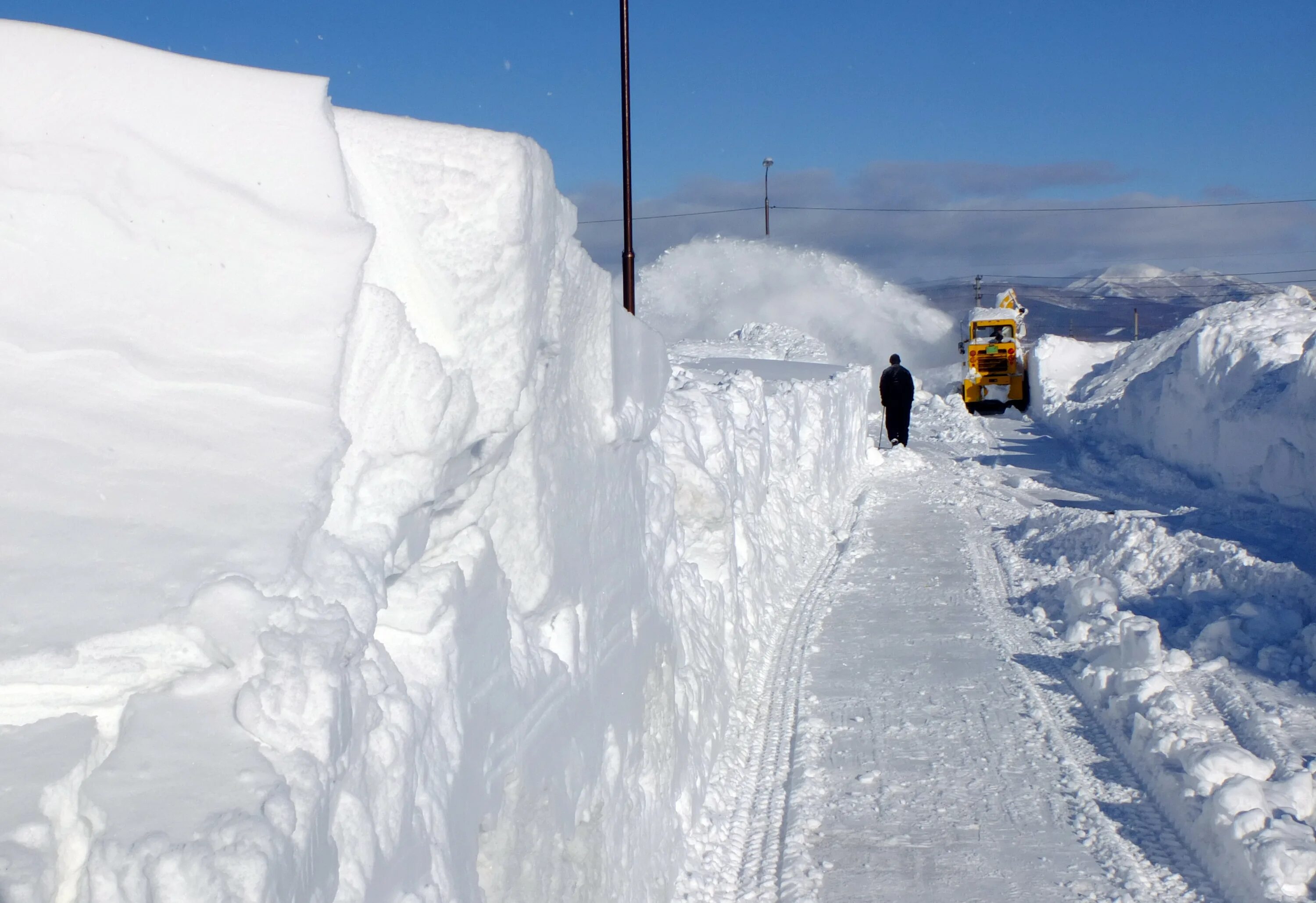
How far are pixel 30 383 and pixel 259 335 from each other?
428 millimetres

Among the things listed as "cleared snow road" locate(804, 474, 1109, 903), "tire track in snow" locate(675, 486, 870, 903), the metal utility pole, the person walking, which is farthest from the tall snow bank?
the person walking

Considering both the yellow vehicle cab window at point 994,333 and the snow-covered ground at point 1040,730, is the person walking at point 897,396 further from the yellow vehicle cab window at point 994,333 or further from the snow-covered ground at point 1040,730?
the yellow vehicle cab window at point 994,333

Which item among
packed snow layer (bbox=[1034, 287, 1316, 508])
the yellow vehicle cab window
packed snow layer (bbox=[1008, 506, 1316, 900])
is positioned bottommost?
packed snow layer (bbox=[1008, 506, 1316, 900])

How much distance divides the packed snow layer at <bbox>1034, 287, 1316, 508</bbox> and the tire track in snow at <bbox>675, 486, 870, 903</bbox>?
7125mm

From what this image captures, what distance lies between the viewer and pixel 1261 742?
4934 millimetres

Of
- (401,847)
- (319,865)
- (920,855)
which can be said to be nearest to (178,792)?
(319,865)

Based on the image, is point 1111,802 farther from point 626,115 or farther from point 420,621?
point 626,115

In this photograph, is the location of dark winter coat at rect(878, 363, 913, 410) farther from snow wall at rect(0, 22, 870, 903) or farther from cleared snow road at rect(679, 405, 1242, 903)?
snow wall at rect(0, 22, 870, 903)

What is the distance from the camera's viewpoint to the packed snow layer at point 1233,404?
11148mm

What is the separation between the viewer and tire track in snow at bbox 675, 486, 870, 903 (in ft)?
Answer: 13.3

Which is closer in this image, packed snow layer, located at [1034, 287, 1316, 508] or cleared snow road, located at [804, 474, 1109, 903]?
cleared snow road, located at [804, 474, 1109, 903]

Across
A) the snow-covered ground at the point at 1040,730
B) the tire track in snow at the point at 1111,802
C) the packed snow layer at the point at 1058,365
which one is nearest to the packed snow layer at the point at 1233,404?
the snow-covered ground at the point at 1040,730

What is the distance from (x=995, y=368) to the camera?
24.4m

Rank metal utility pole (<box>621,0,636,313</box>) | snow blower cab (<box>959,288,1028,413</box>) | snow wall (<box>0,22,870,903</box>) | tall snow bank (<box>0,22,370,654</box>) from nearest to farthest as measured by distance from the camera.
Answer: snow wall (<box>0,22,870,903</box>)
tall snow bank (<box>0,22,370,654</box>)
metal utility pole (<box>621,0,636,313</box>)
snow blower cab (<box>959,288,1028,413</box>)
